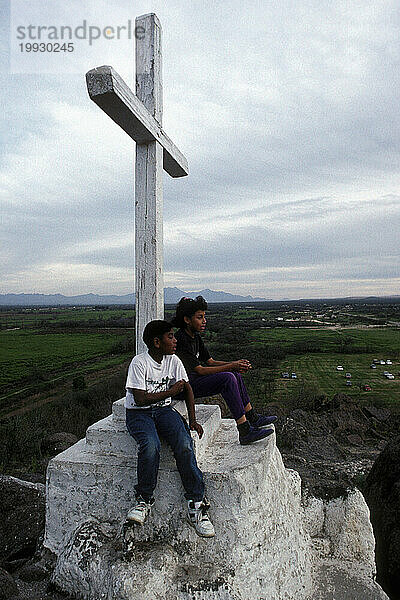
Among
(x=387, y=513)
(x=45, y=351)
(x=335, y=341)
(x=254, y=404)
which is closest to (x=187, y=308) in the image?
(x=387, y=513)

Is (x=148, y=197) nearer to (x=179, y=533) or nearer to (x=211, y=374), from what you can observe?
(x=211, y=374)

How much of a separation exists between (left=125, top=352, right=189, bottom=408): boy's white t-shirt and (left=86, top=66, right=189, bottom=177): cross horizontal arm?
1874 mm

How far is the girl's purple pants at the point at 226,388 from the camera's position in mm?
3494

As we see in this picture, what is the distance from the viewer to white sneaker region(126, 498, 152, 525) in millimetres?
2855

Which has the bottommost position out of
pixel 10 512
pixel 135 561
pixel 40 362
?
pixel 40 362

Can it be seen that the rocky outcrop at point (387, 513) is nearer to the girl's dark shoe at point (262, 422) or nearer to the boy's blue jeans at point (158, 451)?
the girl's dark shoe at point (262, 422)

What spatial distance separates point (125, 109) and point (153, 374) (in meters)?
2.03

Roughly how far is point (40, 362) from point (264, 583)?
29193 mm

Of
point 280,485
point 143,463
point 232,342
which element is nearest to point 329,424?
point 280,485

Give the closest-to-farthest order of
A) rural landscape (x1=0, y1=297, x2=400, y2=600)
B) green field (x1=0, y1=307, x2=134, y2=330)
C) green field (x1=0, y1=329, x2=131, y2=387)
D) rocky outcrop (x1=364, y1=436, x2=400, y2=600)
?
rural landscape (x1=0, y1=297, x2=400, y2=600), rocky outcrop (x1=364, y1=436, x2=400, y2=600), green field (x1=0, y1=329, x2=131, y2=387), green field (x1=0, y1=307, x2=134, y2=330)

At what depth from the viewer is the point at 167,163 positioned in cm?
433

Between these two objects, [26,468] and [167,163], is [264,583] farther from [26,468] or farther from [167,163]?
[26,468]

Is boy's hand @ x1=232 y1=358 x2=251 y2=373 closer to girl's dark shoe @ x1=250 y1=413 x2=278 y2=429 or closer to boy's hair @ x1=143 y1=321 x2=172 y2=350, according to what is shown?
girl's dark shoe @ x1=250 y1=413 x2=278 y2=429

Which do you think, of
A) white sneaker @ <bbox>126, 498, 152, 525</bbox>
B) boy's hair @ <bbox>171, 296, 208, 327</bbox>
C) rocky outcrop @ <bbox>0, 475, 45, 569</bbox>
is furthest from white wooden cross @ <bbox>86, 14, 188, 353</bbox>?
rocky outcrop @ <bbox>0, 475, 45, 569</bbox>
